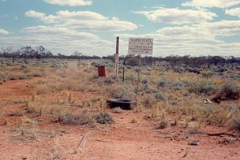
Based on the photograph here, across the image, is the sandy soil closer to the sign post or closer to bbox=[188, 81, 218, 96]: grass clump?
the sign post

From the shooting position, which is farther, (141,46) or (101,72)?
(101,72)

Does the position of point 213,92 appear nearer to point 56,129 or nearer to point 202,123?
point 202,123

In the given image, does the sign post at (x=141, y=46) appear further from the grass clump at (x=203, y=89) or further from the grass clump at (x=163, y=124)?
the grass clump at (x=163, y=124)

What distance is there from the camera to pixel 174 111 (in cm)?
1141

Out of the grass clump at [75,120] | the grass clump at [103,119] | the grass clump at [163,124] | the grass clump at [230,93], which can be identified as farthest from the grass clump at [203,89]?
the grass clump at [75,120]

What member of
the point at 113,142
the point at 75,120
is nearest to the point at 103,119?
the point at 75,120

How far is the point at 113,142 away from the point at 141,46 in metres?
8.41

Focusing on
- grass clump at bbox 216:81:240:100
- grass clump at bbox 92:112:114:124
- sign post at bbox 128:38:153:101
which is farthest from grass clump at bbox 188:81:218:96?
grass clump at bbox 92:112:114:124

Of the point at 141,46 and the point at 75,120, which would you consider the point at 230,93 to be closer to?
the point at 141,46

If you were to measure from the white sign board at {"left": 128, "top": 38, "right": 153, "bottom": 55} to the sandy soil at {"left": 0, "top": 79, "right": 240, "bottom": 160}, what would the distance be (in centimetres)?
579

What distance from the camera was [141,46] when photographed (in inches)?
582

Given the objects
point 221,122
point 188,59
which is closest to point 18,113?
point 221,122

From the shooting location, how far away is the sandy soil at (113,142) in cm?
606

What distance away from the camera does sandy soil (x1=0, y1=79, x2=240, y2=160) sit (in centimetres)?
606
